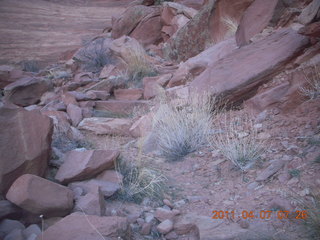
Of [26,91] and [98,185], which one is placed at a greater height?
[98,185]

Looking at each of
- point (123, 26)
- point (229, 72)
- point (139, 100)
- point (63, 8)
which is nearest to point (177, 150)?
point (229, 72)

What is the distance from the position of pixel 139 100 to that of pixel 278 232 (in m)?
5.45

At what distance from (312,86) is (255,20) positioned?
105 inches

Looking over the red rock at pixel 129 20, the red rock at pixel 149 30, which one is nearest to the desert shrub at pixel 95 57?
the red rock at pixel 129 20

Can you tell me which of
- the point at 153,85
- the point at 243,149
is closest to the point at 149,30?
the point at 153,85

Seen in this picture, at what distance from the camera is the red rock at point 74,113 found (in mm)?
6658

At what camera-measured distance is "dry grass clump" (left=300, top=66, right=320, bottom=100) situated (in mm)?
4512

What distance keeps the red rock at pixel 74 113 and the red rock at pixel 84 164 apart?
8.99ft

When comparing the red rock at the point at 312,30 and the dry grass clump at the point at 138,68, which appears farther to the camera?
the dry grass clump at the point at 138,68

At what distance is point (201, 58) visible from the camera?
751 cm

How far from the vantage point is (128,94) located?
823cm

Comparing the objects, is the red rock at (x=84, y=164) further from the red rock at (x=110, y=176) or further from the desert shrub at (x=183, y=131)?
the desert shrub at (x=183, y=131)

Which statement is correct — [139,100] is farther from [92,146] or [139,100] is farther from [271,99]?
[271,99]

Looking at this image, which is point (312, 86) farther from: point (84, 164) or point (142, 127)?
point (84, 164)
